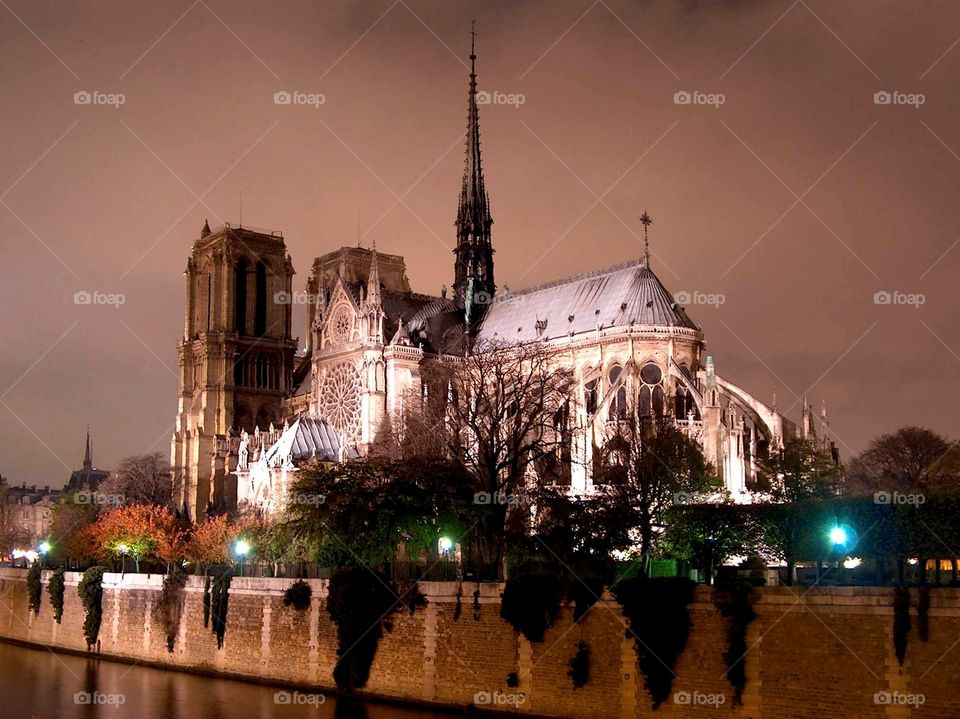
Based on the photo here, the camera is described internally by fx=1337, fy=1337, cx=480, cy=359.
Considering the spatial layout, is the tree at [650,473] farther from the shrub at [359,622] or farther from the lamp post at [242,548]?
the lamp post at [242,548]

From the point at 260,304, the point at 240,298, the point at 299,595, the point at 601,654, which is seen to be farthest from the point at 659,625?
the point at 260,304

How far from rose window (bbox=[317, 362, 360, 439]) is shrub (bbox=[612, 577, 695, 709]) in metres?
36.2

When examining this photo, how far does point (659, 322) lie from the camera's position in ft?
190

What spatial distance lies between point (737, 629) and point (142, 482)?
193 ft

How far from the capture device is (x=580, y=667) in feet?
93.9

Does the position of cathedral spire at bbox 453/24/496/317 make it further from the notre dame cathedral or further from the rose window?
the rose window

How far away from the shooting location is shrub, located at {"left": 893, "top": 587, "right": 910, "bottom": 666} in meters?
24.2

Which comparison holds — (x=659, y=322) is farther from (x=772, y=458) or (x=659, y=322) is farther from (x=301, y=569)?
(x=301, y=569)

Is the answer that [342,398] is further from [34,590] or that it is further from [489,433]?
[489,433]

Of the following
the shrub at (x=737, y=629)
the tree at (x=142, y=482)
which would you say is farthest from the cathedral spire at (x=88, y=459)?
the shrub at (x=737, y=629)

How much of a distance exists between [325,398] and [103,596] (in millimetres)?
22620

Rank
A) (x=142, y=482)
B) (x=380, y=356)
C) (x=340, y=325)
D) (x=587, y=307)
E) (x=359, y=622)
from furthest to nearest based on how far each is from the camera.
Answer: (x=142, y=482) → (x=340, y=325) → (x=380, y=356) → (x=587, y=307) → (x=359, y=622)

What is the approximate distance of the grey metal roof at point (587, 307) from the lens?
58.5 meters

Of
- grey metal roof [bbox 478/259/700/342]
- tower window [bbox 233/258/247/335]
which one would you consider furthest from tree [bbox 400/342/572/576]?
tower window [bbox 233/258/247/335]
